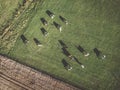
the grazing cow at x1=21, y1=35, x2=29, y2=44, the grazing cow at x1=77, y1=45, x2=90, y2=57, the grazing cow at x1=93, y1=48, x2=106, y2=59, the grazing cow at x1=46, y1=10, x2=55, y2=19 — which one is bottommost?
the grazing cow at x1=93, y1=48, x2=106, y2=59

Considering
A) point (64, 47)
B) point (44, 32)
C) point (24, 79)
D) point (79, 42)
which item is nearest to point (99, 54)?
point (79, 42)

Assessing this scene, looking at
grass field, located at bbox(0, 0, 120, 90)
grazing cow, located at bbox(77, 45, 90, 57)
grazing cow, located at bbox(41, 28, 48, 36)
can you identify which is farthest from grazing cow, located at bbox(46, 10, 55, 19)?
grazing cow, located at bbox(77, 45, 90, 57)

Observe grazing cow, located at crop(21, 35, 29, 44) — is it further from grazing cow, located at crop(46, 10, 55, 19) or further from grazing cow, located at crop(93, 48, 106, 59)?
grazing cow, located at crop(93, 48, 106, 59)

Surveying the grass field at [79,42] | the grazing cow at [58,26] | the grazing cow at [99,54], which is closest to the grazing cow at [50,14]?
the grass field at [79,42]

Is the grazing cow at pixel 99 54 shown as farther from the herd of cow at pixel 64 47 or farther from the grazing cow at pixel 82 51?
the grazing cow at pixel 82 51

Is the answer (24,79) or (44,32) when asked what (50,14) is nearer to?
(44,32)

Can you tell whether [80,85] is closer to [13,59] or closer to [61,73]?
[61,73]
